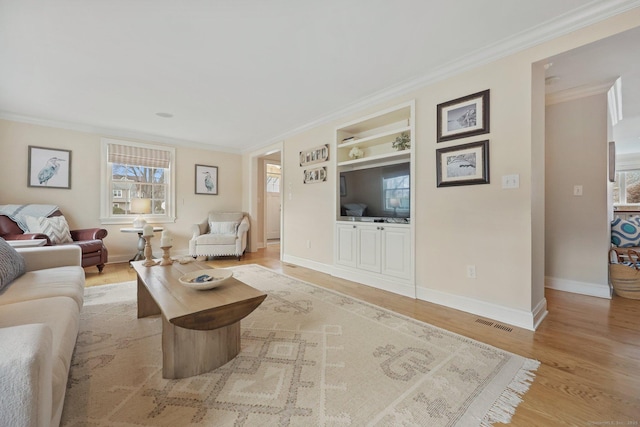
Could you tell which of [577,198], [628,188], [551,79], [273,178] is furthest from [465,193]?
[628,188]

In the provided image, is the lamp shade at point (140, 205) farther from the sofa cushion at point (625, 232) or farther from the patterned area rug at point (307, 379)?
the sofa cushion at point (625, 232)

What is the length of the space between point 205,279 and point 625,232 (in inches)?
176

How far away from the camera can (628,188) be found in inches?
277

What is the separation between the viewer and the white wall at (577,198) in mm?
2844

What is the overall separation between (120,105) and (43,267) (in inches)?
90.8

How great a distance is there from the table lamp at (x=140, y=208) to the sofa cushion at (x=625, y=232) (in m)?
6.67

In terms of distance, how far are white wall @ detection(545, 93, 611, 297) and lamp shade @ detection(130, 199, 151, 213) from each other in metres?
5.99

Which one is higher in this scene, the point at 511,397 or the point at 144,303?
the point at 144,303

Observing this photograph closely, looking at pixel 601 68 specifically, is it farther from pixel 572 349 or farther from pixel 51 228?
pixel 51 228

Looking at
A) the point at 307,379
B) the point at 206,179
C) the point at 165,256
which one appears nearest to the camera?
the point at 307,379

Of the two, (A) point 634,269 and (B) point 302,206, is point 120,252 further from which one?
(A) point 634,269

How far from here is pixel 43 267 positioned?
7.07ft

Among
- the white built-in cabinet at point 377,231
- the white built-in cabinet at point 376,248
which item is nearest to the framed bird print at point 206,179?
the white built-in cabinet at point 377,231

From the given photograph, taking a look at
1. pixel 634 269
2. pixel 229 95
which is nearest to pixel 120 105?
pixel 229 95
